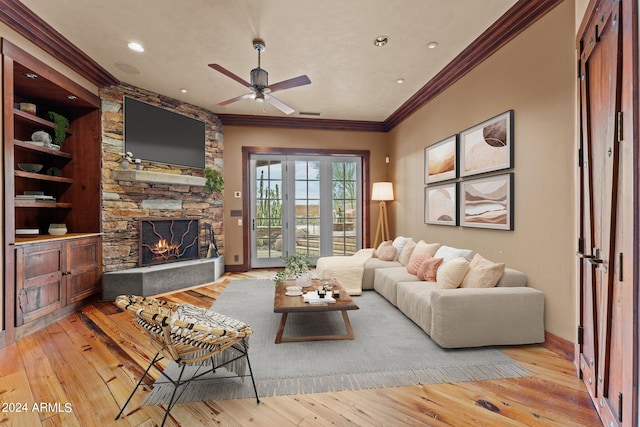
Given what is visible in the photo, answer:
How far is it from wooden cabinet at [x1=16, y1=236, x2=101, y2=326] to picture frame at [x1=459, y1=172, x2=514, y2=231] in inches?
197

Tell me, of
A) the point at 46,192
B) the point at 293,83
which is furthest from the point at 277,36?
the point at 46,192

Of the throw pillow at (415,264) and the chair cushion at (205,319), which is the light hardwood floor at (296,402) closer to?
the chair cushion at (205,319)

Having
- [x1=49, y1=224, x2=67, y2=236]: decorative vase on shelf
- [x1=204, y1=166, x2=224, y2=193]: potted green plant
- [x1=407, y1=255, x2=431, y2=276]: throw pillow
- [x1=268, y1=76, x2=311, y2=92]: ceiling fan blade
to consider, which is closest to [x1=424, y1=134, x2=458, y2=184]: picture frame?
[x1=407, y1=255, x2=431, y2=276]: throw pillow

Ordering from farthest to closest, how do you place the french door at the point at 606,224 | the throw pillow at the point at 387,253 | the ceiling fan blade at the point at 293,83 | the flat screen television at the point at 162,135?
the throw pillow at the point at 387,253 → the flat screen television at the point at 162,135 → the ceiling fan blade at the point at 293,83 → the french door at the point at 606,224

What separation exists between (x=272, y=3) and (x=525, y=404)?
147 inches

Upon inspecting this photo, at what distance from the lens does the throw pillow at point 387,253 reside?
4.84 m

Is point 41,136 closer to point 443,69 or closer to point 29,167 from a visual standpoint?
point 29,167

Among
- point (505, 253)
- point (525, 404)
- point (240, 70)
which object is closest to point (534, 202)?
point (505, 253)

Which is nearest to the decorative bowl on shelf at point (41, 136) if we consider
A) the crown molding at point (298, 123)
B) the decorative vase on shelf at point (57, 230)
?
the decorative vase on shelf at point (57, 230)

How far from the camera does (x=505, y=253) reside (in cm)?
313

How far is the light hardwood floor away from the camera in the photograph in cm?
174

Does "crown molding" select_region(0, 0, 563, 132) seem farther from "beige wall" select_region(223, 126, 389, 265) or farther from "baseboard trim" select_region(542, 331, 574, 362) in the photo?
"baseboard trim" select_region(542, 331, 574, 362)

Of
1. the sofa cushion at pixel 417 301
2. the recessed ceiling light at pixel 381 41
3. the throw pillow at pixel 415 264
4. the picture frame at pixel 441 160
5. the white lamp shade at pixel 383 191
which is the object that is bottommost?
the sofa cushion at pixel 417 301

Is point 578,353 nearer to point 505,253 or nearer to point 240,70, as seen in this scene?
point 505,253
